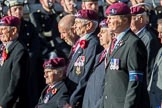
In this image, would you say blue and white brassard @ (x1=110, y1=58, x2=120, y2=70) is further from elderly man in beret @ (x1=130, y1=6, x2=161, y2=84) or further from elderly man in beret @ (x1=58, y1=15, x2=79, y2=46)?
elderly man in beret @ (x1=58, y1=15, x2=79, y2=46)

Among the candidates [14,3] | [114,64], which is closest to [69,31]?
[14,3]

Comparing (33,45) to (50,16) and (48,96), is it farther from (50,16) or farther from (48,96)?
(48,96)

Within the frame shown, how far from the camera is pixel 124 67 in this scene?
6184 mm

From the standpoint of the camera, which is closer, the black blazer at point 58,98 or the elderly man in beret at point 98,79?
the elderly man in beret at point 98,79

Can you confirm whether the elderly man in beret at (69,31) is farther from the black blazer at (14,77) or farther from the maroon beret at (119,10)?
the maroon beret at (119,10)

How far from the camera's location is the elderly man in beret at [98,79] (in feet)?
22.5

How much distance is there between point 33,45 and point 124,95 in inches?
128

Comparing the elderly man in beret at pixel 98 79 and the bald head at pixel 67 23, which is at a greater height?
the bald head at pixel 67 23

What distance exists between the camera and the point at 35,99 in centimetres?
879

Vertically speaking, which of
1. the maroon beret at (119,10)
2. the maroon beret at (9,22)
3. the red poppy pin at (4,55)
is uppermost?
the maroon beret at (119,10)

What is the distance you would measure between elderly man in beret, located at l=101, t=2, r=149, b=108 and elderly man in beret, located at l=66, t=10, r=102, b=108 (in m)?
0.86

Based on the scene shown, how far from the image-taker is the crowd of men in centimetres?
620

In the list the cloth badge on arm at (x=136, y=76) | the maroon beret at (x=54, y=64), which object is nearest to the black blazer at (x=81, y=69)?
the maroon beret at (x=54, y=64)

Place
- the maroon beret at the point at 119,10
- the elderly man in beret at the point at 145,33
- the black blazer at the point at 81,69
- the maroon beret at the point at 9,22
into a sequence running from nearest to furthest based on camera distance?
1. the maroon beret at the point at 119,10
2. the black blazer at the point at 81,69
3. the elderly man in beret at the point at 145,33
4. the maroon beret at the point at 9,22
